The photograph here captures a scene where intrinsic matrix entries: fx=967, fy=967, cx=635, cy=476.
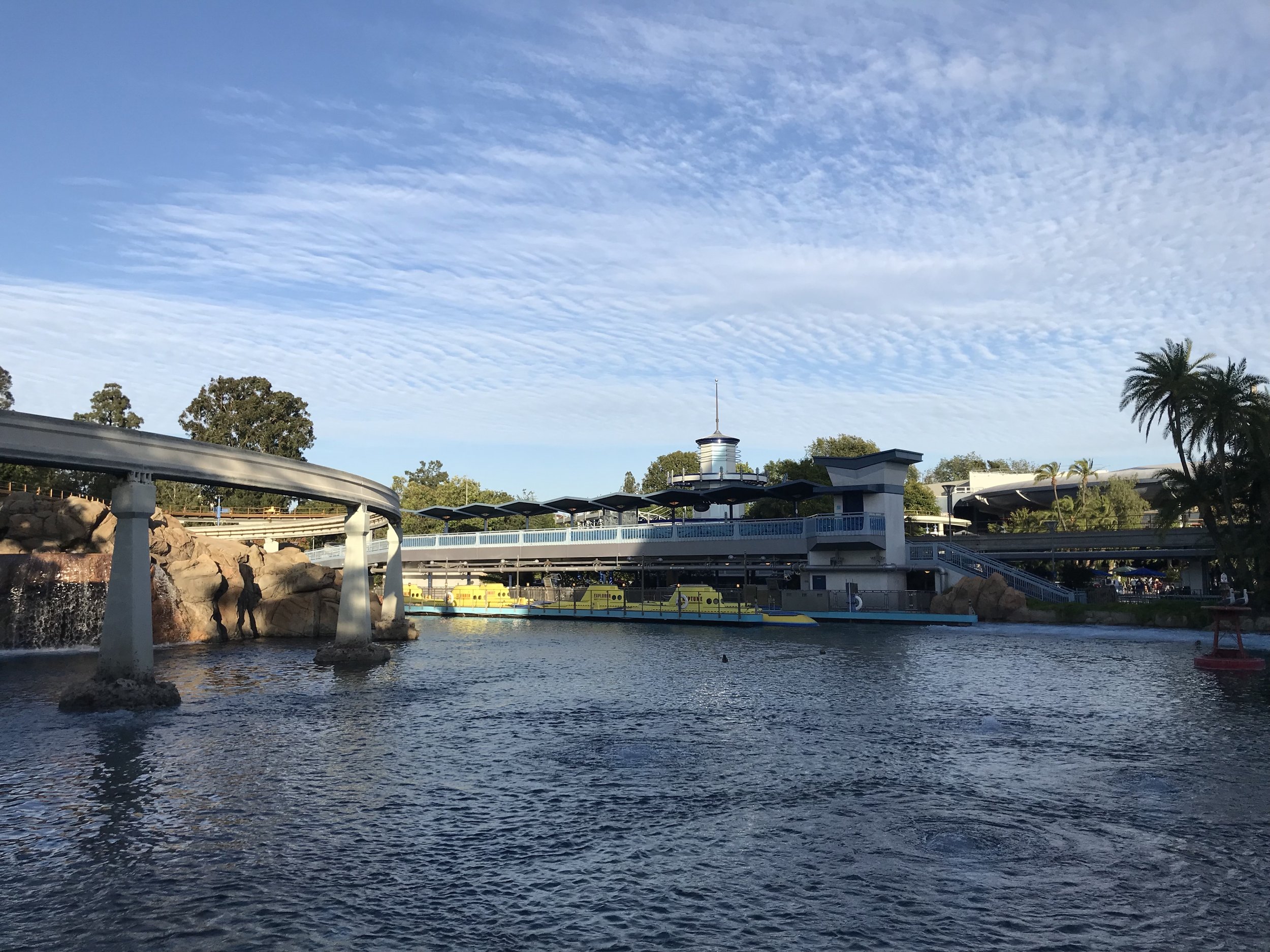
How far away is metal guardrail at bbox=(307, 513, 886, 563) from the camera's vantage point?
6406cm

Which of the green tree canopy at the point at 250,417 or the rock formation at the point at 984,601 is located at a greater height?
the green tree canopy at the point at 250,417

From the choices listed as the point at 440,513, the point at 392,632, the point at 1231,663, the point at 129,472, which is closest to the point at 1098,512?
the point at 1231,663

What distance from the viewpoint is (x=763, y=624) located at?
60688 millimetres

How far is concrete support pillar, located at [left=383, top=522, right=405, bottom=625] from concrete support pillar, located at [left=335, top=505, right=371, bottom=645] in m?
9.10

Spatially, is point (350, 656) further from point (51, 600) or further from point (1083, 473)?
point (1083, 473)

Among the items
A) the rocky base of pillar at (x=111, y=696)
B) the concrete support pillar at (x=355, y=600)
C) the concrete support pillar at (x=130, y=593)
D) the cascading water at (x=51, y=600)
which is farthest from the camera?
the cascading water at (x=51, y=600)

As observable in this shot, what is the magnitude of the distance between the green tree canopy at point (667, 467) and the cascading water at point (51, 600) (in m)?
103

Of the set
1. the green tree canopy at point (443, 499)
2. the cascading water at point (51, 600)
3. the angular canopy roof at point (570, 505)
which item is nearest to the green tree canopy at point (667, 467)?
the green tree canopy at point (443, 499)

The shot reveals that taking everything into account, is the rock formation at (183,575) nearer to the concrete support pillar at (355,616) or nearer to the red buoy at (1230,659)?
the concrete support pillar at (355,616)

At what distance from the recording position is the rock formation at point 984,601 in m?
58.8

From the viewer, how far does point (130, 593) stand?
2717 centimetres

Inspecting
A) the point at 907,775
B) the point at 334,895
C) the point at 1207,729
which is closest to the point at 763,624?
the point at 1207,729

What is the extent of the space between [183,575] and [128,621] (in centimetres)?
2996

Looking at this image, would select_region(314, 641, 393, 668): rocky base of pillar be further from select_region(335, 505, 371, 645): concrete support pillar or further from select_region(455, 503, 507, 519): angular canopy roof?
select_region(455, 503, 507, 519): angular canopy roof
